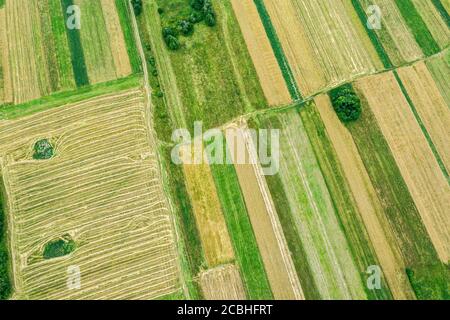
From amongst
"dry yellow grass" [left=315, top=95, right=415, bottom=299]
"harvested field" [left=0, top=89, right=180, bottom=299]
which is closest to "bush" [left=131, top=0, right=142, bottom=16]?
"harvested field" [left=0, top=89, right=180, bottom=299]

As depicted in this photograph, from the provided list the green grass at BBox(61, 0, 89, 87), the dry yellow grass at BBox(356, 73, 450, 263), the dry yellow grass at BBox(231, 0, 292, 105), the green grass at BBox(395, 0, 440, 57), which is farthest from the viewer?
the green grass at BBox(395, 0, 440, 57)

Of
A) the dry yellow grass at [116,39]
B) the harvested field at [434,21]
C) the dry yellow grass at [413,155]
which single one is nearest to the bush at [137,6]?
the dry yellow grass at [116,39]

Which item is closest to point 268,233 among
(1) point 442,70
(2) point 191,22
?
(2) point 191,22

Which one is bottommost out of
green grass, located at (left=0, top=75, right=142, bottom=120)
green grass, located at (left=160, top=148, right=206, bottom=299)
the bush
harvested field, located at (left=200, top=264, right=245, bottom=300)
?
harvested field, located at (left=200, top=264, right=245, bottom=300)

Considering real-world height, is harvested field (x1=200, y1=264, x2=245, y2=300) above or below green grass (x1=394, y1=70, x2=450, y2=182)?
below

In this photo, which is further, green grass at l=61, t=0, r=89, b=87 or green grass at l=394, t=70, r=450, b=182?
green grass at l=61, t=0, r=89, b=87

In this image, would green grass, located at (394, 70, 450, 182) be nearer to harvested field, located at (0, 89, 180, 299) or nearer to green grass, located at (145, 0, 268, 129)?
green grass, located at (145, 0, 268, 129)

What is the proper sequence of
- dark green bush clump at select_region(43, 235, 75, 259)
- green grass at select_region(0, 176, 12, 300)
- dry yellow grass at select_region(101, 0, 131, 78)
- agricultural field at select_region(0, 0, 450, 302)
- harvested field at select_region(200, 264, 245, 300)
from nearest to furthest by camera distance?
green grass at select_region(0, 176, 12, 300), harvested field at select_region(200, 264, 245, 300), agricultural field at select_region(0, 0, 450, 302), dark green bush clump at select_region(43, 235, 75, 259), dry yellow grass at select_region(101, 0, 131, 78)
